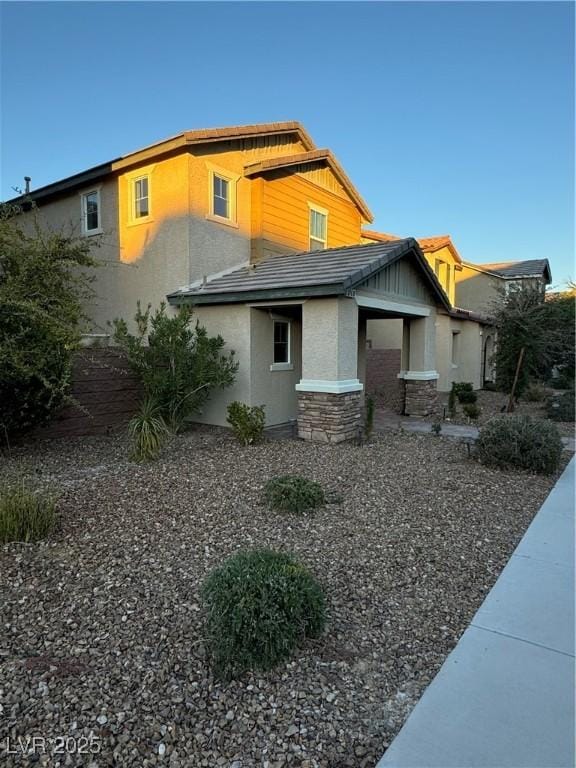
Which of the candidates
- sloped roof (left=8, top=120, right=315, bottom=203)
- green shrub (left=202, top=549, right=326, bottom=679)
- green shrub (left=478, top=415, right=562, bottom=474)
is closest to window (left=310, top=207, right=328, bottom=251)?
sloped roof (left=8, top=120, right=315, bottom=203)

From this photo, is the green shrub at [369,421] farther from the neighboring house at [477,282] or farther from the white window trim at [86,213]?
the neighboring house at [477,282]

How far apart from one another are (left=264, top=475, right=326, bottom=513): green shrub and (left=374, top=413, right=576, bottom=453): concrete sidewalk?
5.40 metres

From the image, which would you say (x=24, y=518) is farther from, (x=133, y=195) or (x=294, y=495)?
(x=133, y=195)

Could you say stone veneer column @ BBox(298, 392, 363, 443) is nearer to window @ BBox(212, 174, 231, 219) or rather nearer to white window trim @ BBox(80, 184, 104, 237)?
window @ BBox(212, 174, 231, 219)

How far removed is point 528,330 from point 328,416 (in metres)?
8.41

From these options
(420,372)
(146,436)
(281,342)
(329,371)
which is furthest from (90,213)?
(420,372)

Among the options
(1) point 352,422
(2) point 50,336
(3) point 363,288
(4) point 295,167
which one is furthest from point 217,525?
(4) point 295,167

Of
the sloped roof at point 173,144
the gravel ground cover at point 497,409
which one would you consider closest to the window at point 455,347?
the gravel ground cover at point 497,409

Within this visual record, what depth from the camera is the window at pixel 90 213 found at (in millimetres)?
13180

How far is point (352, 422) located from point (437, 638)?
6.60 meters

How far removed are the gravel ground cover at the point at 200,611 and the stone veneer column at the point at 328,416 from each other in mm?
2329

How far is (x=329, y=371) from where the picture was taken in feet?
30.4

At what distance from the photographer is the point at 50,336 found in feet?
21.7

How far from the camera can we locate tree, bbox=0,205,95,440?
21.0 ft
